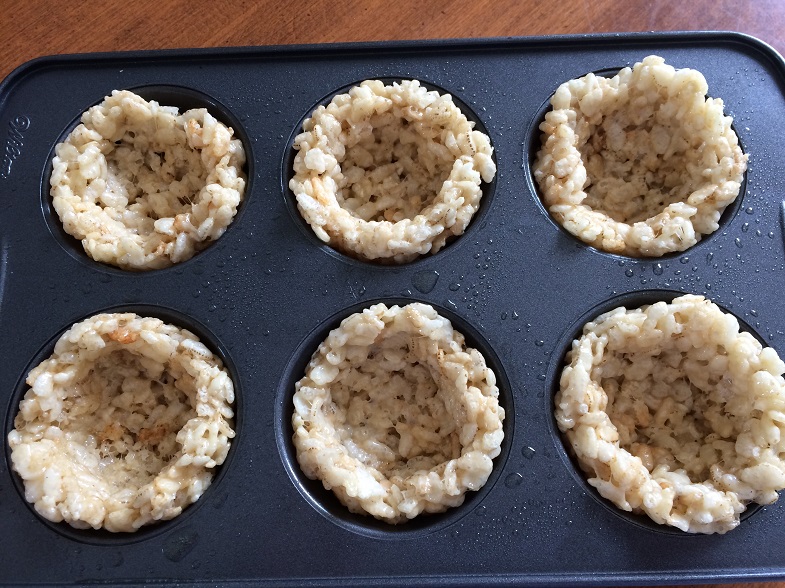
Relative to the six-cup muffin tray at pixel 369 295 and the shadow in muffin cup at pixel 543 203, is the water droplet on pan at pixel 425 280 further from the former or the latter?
the shadow in muffin cup at pixel 543 203

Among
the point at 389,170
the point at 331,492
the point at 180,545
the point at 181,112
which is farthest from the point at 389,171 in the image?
the point at 180,545

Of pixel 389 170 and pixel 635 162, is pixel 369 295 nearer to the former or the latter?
pixel 389 170

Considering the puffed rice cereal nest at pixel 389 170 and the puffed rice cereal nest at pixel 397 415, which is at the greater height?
the puffed rice cereal nest at pixel 389 170

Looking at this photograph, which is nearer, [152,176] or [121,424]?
[121,424]

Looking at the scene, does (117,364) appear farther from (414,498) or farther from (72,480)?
(414,498)

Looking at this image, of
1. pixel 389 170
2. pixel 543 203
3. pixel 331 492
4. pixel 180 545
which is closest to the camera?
pixel 180 545

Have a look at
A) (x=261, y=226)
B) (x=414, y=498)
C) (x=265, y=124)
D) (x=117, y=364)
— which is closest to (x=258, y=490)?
(x=414, y=498)

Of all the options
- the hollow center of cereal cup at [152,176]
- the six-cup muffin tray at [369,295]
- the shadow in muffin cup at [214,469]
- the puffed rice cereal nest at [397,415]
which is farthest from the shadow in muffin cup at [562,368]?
the hollow center of cereal cup at [152,176]

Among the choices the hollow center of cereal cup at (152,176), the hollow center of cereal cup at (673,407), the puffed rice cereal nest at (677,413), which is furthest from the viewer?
the hollow center of cereal cup at (152,176)
